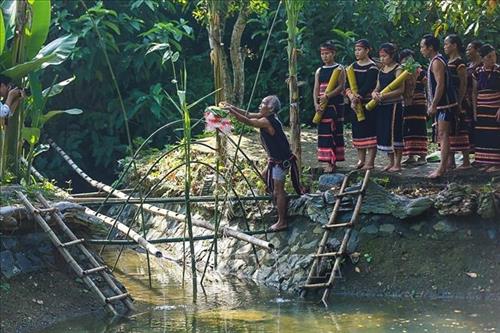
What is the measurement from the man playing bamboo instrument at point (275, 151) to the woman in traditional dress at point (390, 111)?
3.78ft

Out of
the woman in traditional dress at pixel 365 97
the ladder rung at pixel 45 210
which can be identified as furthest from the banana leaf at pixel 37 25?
the woman in traditional dress at pixel 365 97

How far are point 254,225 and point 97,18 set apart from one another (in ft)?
19.1

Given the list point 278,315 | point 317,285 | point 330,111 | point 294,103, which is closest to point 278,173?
point 294,103

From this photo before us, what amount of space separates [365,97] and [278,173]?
4.75 feet

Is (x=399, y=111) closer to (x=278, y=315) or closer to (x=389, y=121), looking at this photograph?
(x=389, y=121)

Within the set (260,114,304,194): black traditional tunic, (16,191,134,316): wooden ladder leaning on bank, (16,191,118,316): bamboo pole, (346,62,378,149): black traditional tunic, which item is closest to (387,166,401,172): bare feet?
(346,62,378,149): black traditional tunic

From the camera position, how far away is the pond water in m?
7.39

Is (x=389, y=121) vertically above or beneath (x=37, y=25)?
beneath

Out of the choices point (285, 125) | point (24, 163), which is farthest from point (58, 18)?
point (24, 163)

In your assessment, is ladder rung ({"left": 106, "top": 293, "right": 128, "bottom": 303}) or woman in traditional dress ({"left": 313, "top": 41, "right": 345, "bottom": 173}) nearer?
ladder rung ({"left": 106, "top": 293, "right": 128, "bottom": 303})

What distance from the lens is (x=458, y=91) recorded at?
30.9ft

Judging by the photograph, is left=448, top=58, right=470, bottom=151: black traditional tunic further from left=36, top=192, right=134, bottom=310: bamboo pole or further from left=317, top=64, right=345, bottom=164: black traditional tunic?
left=36, top=192, right=134, bottom=310: bamboo pole

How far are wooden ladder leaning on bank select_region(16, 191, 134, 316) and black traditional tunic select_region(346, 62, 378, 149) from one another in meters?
3.34

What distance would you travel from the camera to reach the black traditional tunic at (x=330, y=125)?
990cm
